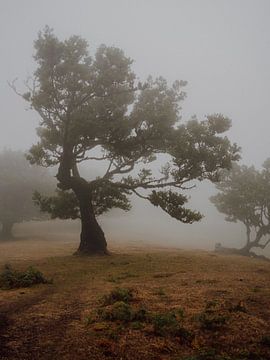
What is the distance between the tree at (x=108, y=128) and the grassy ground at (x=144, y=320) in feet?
31.2

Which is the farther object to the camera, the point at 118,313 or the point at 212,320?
the point at 118,313

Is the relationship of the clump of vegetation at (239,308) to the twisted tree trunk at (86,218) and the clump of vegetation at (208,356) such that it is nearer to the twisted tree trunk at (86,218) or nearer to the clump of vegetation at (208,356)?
the clump of vegetation at (208,356)

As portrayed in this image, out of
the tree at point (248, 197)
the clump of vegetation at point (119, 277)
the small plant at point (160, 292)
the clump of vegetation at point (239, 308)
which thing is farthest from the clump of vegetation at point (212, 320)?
the tree at point (248, 197)

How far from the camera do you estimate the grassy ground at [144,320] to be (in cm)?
830

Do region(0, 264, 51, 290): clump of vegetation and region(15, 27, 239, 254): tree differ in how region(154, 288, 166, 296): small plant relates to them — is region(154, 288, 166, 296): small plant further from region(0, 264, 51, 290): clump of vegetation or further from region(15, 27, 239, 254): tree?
region(15, 27, 239, 254): tree

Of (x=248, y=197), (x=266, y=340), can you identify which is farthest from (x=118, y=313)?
(x=248, y=197)

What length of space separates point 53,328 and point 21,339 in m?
1.00

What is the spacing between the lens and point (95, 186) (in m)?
27.4

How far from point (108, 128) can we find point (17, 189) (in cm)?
3677

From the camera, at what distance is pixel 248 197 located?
4112 cm

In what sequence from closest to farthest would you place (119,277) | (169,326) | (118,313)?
(169,326) < (118,313) < (119,277)

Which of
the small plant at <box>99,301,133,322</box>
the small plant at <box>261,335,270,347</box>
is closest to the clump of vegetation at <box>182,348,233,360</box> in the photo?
the small plant at <box>261,335,270,347</box>

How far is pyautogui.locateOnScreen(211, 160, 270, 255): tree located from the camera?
135 ft

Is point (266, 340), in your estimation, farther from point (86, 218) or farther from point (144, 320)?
point (86, 218)
